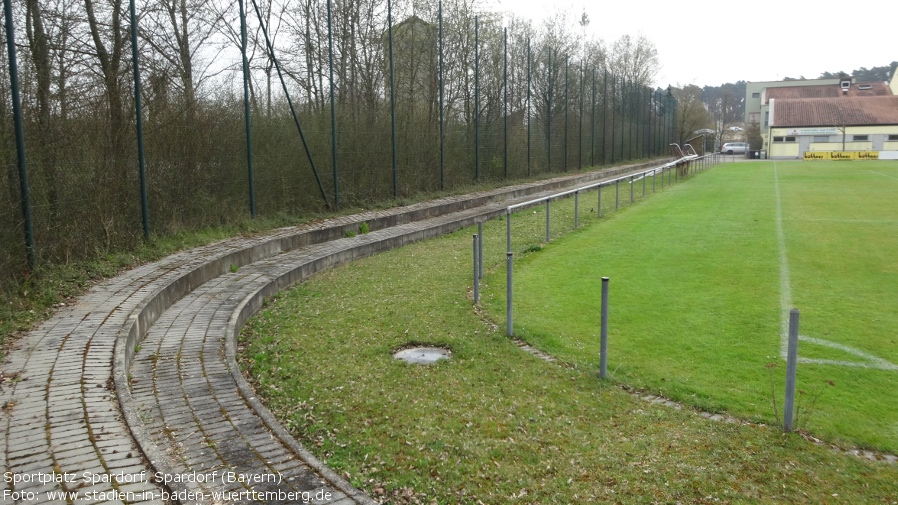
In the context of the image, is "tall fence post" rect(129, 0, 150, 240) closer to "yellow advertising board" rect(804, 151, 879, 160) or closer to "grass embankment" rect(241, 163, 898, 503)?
"grass embankment" rect(241, 163, 898, 503)

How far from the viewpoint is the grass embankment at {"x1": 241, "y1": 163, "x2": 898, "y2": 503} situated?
162 inches

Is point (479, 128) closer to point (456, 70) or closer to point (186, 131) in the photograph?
point (456, 70)

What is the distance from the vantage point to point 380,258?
12344 millimetres

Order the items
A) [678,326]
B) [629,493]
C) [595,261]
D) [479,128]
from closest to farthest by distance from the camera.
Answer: [629,493] < [678,326] < [595,261] < [479,128]

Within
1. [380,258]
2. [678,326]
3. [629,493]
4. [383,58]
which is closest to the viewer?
[629,493]

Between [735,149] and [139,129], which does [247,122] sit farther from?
[735,149]

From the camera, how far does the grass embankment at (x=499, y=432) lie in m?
4.12

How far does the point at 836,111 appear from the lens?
217 ft

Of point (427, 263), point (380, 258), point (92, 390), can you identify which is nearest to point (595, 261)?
point (427, 263)

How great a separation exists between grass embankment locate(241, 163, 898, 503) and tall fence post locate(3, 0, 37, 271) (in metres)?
2.76

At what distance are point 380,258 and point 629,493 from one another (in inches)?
342

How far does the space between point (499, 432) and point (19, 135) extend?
6.53 m

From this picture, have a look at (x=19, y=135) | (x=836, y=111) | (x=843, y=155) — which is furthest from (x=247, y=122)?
(x=836, y=111)

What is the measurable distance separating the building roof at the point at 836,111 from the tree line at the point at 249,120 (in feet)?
156
